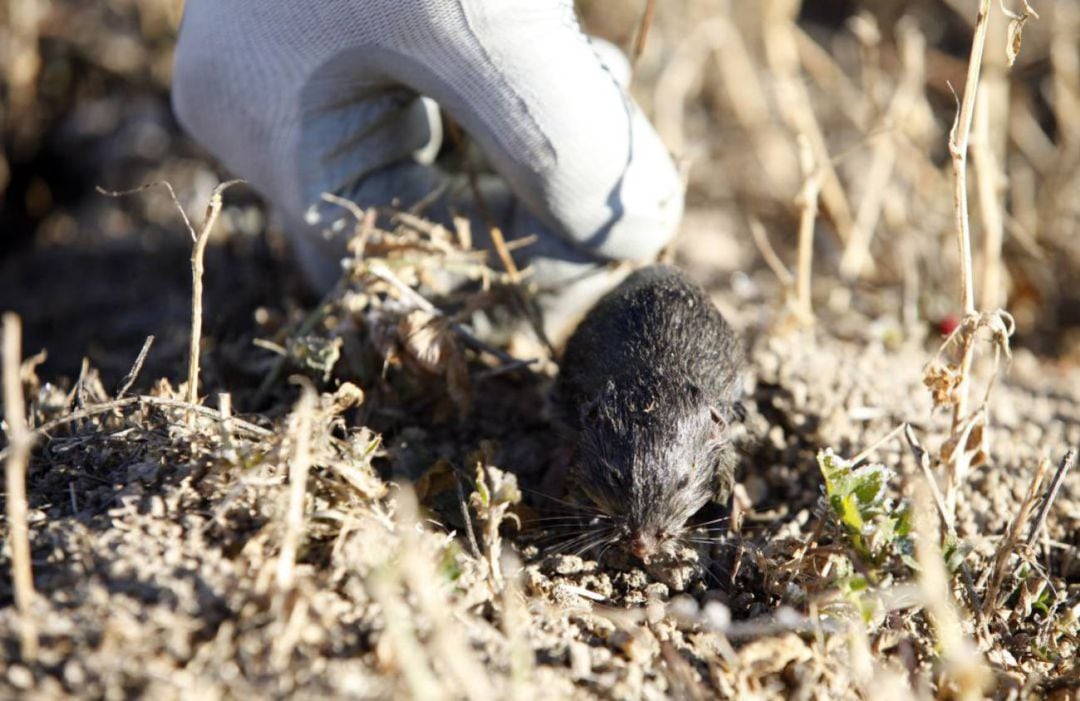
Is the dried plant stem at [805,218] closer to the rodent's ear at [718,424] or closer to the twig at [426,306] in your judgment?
the rodent's ear at [718,424]

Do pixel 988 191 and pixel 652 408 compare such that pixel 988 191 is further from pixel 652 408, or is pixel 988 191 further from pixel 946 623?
pixel 946 623

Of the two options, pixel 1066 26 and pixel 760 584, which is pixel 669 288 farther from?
pixel 1066 26

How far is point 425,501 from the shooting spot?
3.11 meters

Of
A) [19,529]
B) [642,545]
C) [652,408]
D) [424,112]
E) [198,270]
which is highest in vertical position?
[424,112]

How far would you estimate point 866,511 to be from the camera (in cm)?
275

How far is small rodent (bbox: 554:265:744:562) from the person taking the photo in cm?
308

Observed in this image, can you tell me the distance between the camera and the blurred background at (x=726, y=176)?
4.54 m

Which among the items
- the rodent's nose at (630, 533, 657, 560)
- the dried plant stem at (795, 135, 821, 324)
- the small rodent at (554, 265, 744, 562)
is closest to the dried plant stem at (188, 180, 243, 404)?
the small rodent at (554, 265, 744, 562)

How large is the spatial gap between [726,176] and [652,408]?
3.15 meters

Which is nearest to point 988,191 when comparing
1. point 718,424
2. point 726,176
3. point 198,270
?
point 718,424

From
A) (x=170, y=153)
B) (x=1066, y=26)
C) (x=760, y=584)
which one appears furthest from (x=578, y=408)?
(x=1066, y=26)

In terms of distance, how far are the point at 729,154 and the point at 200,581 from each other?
460cm

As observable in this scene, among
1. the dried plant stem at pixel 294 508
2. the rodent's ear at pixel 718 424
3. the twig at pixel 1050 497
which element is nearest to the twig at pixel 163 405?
the dried plant stem at pixel 294 508

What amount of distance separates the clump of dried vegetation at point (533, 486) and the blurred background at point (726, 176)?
0.04 m
